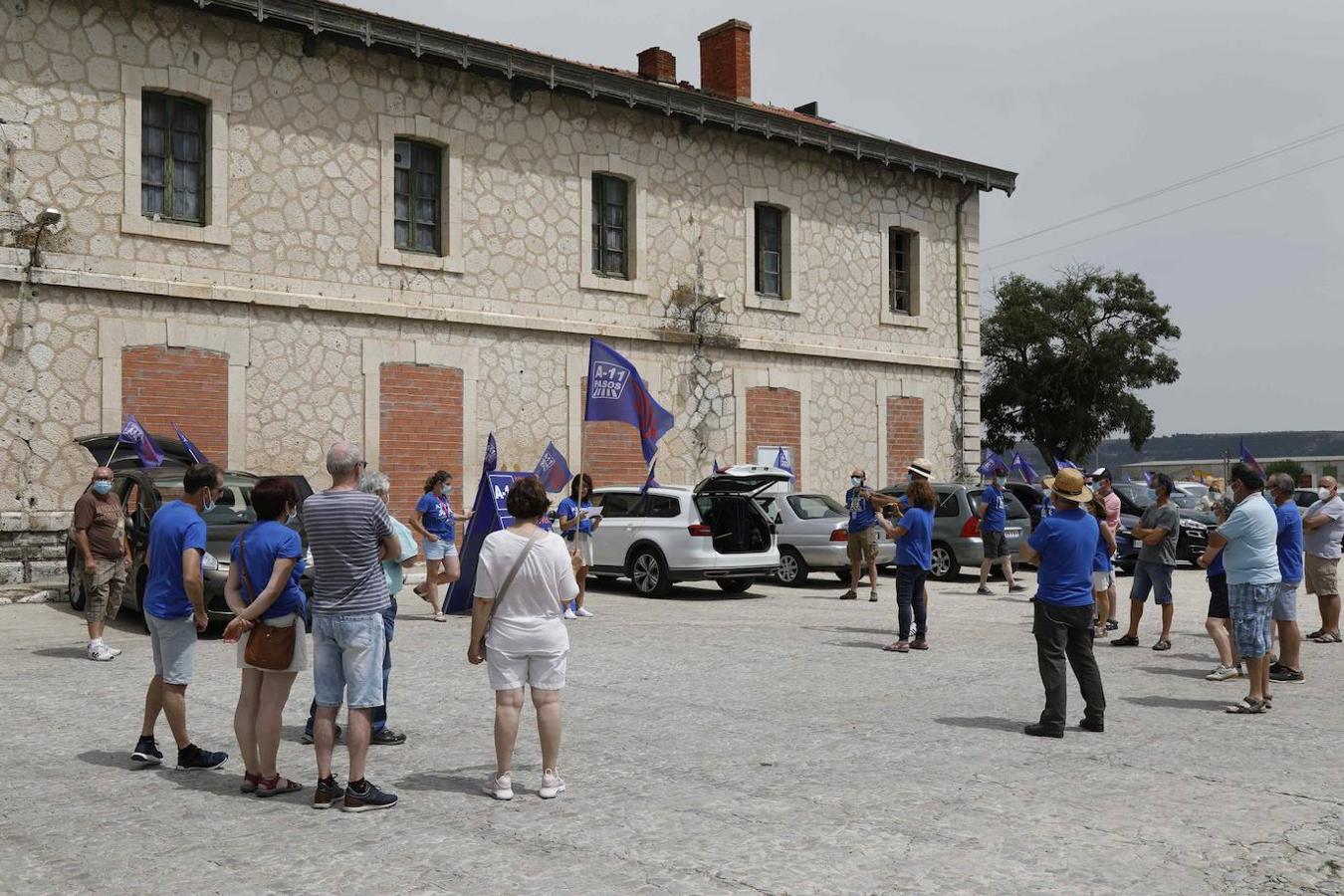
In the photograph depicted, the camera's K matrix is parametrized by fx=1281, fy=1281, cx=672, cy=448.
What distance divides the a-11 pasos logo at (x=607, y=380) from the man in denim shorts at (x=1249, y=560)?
7219 millimetres

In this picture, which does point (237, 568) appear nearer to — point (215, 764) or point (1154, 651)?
point (215, 764)

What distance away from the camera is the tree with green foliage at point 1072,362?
46.8 meters

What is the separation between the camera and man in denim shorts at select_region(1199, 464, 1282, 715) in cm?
912

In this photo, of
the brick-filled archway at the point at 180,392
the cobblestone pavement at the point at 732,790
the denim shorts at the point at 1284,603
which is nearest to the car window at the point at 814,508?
the brick-filled archway at the point at 180,392

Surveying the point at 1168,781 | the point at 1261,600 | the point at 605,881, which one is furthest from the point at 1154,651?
the point at 605,881

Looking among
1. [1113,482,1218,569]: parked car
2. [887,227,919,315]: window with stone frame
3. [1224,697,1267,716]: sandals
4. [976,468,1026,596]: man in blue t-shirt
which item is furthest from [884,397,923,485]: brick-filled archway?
[1224,697,1267,716]: sandals

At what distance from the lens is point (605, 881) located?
5.06 m

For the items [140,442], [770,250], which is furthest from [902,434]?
[140,442]

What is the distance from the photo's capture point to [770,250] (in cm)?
2478

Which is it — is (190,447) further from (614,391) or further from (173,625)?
(173,625)

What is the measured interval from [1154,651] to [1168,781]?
5763 mm

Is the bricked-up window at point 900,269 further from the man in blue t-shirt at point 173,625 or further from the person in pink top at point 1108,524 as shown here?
the man in blue t-shirt at point 173,625

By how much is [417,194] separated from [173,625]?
13.8 meters

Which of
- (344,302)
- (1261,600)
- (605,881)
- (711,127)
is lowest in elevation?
(605,881)
